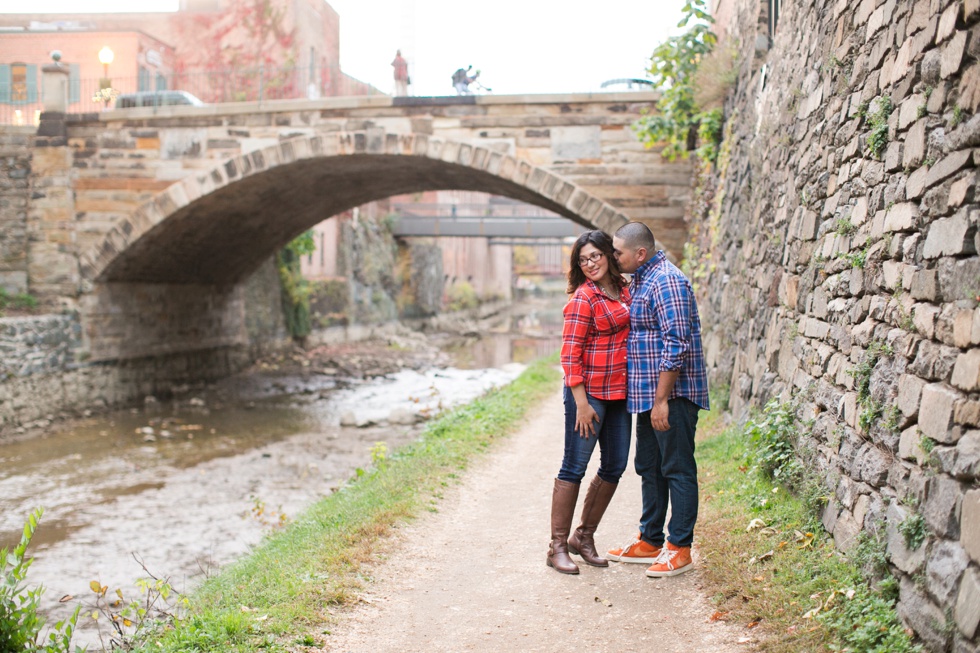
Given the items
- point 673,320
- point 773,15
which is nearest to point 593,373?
point 673,320

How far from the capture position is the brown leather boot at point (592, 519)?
13.7 feet

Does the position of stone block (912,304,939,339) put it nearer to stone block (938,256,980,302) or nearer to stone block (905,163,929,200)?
stone block (938,256,980,302)

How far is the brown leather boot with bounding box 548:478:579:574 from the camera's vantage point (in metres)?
4.13

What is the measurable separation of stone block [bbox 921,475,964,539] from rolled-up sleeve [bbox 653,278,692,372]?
1177 mm

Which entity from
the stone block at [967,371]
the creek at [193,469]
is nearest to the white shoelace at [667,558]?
the stone block at [967,371]

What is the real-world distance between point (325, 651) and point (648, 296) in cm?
210

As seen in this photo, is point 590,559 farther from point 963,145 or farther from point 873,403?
point 963,145

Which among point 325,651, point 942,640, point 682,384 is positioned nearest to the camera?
point 942,640

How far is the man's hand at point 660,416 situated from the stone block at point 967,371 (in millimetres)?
1286

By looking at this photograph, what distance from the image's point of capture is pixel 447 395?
52.1ft

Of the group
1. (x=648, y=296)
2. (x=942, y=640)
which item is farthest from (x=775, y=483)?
(x=942, y=640)

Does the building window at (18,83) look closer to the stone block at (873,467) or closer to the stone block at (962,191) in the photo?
the stone block at (873,467)

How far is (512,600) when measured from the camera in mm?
3904

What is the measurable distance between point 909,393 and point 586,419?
4.59ft
